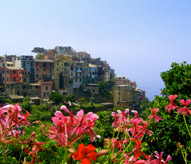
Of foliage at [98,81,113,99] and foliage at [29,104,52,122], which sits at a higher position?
foliage at [98,81,113,99]

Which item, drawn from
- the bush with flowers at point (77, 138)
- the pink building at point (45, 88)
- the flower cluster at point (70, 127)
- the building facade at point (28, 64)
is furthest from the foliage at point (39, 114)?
the flower cluster at point (70, 127)

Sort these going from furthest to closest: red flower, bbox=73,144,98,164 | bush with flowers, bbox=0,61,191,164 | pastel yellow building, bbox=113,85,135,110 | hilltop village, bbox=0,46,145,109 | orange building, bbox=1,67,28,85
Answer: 1. pastel yellow building, bbox=113,85,135,110
2. hilltop village, bbox=0,46,145,109
3. orange building, bbox=1,67,28,85
4. bush with flowers, bbox=0,61,191,164
5. red flower, bbox=73,144,98,164

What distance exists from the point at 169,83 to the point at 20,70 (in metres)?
31.5

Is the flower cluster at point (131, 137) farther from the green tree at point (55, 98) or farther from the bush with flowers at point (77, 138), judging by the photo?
the green tree at point (55, 98)

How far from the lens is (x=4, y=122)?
4.34ft

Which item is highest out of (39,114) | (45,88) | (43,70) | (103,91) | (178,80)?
(43,70)

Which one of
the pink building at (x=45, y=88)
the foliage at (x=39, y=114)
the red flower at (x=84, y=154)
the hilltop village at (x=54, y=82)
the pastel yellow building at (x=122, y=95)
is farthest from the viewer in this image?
the pastel yellow building at (x=122, y=95)

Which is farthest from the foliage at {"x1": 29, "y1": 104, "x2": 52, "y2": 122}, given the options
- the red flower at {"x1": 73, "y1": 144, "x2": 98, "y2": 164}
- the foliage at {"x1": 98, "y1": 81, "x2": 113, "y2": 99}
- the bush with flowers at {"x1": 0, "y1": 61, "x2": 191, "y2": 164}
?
the red flower at {"x1": 73, "y1": 144, "x2": 98, "y2": 164}

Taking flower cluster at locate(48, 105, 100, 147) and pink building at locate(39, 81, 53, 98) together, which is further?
pink building at locate(39, 81, 53, 98)

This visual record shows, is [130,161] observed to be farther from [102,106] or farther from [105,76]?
[105,76]

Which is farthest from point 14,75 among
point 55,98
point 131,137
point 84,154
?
point 84,154

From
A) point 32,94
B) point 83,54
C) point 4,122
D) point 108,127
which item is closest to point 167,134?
point 108,127

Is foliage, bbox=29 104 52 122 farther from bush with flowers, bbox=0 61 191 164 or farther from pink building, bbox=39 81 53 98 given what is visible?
bush with flowers, bbox=0 61 191 164

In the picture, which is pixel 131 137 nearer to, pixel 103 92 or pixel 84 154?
pixel 84 154
